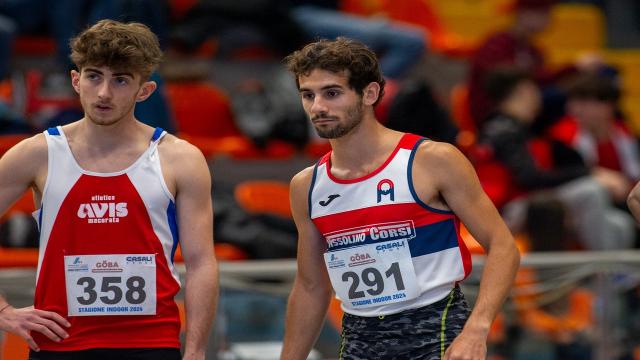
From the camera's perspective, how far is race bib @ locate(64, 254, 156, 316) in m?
4.78

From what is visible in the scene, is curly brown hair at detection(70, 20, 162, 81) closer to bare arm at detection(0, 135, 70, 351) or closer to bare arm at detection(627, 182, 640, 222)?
bare arm at detection(0, 135, 70, 351)

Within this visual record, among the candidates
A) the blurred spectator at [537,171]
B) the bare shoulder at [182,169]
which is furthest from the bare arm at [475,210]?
the blurred spectator at [537,171]

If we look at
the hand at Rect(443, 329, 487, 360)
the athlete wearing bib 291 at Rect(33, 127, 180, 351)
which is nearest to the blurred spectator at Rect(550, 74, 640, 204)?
the hand at Rect(443, 329, 487, 360)

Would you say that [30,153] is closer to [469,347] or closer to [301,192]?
[301,192]

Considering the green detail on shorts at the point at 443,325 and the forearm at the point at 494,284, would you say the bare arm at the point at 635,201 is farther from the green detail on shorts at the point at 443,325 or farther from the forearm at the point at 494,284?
the green detail on shorts at the point at 443,325

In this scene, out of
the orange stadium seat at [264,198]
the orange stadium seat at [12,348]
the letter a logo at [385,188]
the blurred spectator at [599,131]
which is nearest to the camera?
the letter a logo at [385,188]

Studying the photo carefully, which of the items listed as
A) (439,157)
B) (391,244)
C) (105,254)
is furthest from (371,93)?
(105,254)

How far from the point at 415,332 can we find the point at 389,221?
44cm

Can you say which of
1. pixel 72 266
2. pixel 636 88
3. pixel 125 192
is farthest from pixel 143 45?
pixel 636 88

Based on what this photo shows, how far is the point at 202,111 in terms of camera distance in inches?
403

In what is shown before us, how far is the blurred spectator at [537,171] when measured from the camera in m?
8.80

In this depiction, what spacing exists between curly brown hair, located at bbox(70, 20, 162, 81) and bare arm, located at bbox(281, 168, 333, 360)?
32.3 inches

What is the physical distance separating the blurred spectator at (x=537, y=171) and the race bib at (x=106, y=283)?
4285 millimetres

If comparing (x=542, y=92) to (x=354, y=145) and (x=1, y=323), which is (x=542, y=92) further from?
(x=1, y=323)
